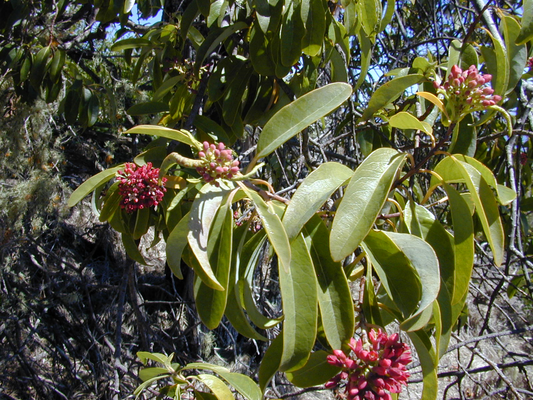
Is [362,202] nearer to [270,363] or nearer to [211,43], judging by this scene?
[270,363]

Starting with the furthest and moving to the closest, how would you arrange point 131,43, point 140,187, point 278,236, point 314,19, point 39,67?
point 39,67 < point 131,43 < point 314,19 < point 140,187 < point 278,236

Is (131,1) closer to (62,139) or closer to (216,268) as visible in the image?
(216,268)

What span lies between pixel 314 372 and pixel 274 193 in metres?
0.43

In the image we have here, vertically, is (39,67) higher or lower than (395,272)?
higher

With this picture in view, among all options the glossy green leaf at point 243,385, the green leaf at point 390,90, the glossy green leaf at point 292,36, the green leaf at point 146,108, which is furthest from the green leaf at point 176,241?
the green leaf at point 146,108

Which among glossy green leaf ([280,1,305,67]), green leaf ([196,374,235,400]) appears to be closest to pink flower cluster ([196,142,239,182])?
glossy green leaf ([280,1,305,67])

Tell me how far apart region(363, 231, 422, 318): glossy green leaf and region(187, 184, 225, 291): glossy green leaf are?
1.11ft

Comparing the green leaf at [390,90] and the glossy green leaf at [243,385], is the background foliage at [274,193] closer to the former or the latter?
the green leaf at [390,90]

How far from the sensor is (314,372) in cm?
92

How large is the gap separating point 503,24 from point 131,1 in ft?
4.53

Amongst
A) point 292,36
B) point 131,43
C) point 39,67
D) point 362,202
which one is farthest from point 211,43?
point 39,67

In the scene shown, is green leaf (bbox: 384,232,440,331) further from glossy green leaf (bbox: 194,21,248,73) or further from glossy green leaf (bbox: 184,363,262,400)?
glossy green leaf (bbox: 194,21,248,73)

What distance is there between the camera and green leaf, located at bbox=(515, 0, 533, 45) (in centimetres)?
113

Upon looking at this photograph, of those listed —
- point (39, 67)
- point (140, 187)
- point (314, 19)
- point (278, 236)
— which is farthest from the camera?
point (39, 67)
